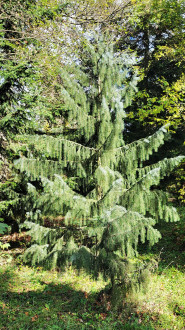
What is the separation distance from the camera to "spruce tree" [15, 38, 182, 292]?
12.4ft

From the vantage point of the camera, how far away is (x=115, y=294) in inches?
169

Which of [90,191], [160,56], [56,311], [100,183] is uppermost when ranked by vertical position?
[160,56]

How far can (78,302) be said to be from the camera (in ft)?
18.0

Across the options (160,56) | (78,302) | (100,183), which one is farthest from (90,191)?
(160,56)

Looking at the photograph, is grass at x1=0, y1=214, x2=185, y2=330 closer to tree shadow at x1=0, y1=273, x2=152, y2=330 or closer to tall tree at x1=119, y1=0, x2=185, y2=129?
tree shadow at x1=0, y1=273, x2=152, y2=330

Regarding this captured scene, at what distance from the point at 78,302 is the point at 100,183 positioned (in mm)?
3253

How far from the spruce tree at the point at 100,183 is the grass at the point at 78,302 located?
35.3 inches

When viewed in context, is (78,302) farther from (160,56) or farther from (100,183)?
(160,56)

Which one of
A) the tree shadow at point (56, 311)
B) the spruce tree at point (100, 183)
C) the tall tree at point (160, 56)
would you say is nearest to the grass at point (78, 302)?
the tree shadow at point (56, 311)

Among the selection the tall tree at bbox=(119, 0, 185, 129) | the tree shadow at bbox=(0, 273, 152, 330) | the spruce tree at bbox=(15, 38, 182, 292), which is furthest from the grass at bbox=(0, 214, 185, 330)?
the tall tree at bbox=(119, 0, 185, 129)

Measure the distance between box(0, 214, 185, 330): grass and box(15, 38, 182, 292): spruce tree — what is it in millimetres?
897

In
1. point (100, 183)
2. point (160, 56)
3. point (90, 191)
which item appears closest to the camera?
point (100, 183)

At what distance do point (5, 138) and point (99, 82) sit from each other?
396 cm

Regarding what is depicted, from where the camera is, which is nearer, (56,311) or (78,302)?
(56,311)
